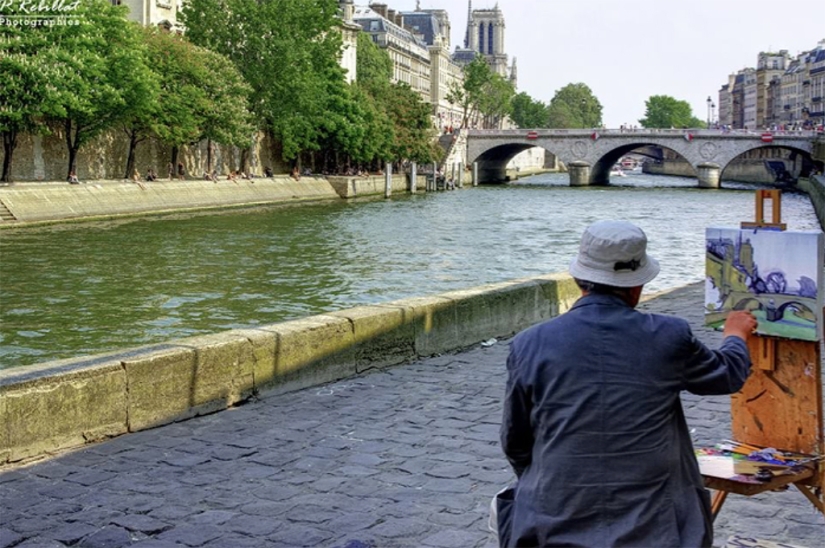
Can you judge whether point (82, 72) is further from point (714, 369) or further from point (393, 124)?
point (714, 369)

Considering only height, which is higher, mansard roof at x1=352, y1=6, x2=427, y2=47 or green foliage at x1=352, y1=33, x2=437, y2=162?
mansard roof at x1=352, y1=6, x2=427, y2=47

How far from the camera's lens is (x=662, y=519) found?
10.2ft

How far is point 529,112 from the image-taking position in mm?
149750

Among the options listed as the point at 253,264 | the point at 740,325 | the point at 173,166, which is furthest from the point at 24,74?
the point at 740,325

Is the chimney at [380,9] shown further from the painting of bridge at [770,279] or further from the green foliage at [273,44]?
the painting of bridge at [770,279]

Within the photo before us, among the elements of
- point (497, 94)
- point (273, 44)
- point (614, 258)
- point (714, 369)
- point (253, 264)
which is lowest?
point (253, 264)

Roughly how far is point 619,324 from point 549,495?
519 mm

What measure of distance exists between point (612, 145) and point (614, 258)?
89.3 metres

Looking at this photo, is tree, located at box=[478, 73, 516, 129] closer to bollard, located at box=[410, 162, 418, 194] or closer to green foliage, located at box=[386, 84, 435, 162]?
green foliage, located at box=[386, 84, 435, 162]

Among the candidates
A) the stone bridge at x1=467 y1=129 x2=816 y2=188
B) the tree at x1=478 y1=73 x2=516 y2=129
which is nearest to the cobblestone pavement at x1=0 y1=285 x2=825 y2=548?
the stone bridge at x1=467 y1=129 x2=816 y2=188

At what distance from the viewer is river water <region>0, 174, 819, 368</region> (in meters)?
16.9

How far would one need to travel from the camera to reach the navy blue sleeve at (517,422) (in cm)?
326

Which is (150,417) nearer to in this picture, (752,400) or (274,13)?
(752,400)

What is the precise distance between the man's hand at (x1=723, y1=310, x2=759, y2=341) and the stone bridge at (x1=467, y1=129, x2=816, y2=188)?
80684 millimetres
